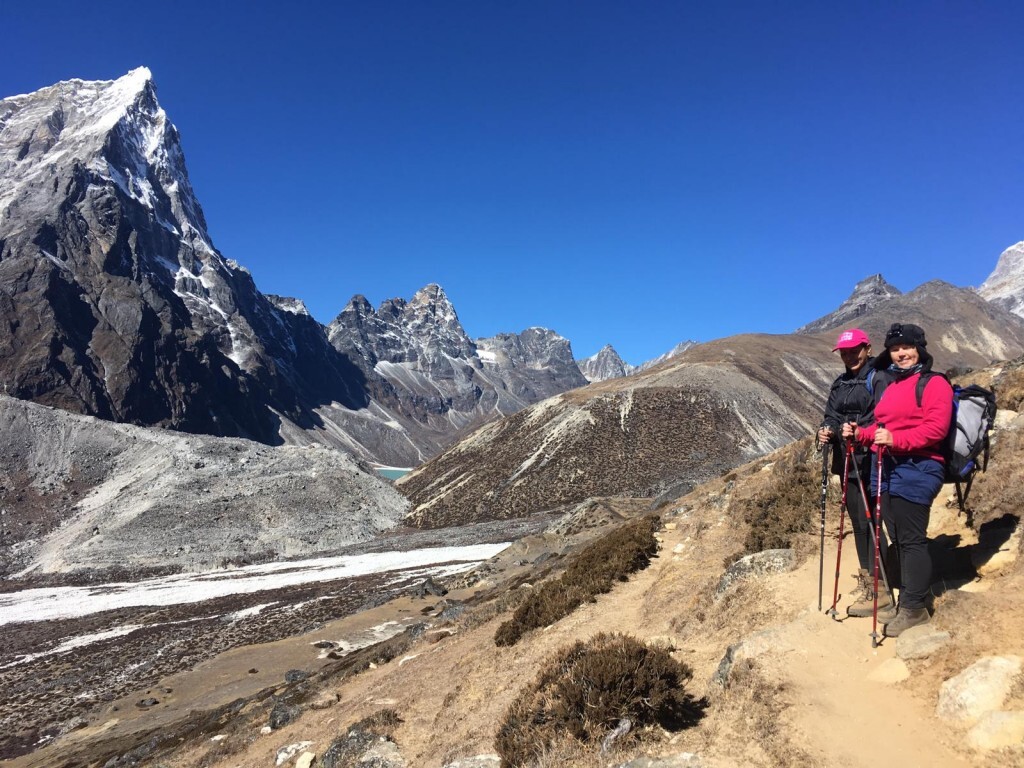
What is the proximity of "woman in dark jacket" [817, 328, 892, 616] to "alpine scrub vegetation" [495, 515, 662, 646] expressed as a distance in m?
6.15

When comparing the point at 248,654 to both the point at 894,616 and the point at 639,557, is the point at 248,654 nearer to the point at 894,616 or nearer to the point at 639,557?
the point at 639,557

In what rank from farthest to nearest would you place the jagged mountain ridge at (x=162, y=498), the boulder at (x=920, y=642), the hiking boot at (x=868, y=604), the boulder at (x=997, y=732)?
the jagged mountain ridge at (x=162, y=498), the hiking boot at (x=868, y=604), the boulder at (x=920, y=642), the boulder at (x=997, y=732)

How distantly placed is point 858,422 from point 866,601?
6.98 ft

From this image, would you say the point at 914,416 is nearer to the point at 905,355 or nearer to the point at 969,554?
the point at 905,355

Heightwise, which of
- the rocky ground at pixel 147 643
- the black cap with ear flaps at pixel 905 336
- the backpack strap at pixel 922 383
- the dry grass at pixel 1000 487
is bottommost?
the rocky ground at pixel 147 643

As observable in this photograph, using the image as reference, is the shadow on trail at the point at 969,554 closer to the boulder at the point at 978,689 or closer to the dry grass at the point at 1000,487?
the dry grass at the point at 1000,487

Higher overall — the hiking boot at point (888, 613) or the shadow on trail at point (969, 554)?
the shadow on trail at point (969, 554)

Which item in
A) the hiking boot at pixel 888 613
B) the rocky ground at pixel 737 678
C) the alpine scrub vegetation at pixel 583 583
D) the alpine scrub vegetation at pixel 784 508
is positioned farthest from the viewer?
the alpine scrub vegetation at pixel 583 583

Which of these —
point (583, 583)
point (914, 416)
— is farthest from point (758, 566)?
point (583, 583)

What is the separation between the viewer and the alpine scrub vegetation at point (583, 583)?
11.7m

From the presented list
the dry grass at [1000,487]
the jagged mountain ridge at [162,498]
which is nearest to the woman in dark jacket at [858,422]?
the dry grass at [1000,487]

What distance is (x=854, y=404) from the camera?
7.05 meters

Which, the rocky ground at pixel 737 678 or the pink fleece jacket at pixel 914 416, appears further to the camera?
the pink fleece jacket at pixel 914 416

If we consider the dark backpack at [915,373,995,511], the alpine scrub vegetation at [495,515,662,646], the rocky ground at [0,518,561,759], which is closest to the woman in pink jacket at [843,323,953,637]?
the dark backpack at [915,373,995,511]
